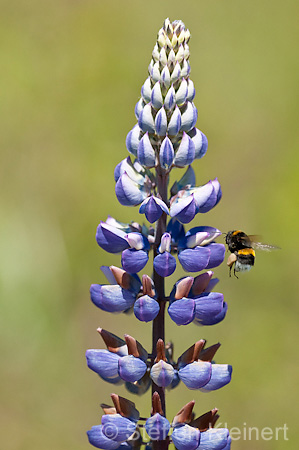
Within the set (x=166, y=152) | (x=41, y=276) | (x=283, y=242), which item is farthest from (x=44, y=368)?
(x=166, y=152)

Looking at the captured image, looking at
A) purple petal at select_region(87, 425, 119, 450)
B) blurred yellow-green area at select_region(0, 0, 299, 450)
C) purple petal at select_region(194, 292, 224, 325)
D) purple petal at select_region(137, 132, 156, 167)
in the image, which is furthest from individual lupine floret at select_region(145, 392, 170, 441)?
blurred yellow-green area at select_region(0, 0, 299, 450)

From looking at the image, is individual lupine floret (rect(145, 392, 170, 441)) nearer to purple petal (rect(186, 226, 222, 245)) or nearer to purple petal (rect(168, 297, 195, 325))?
purple petal (rect(168, 297, 195, 325))

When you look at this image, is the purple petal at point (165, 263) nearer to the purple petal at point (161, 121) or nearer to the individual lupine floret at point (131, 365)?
the individual lupine floret at point (131, 365)

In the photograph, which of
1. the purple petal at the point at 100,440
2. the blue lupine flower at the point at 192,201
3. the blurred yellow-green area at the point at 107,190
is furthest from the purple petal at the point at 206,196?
the blurred yellow-green area at the point at 107,190

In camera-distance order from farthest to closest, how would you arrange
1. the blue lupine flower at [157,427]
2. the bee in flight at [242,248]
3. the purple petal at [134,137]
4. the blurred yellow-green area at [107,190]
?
the blurred yellow-green area at [107,190] → the bee in flight at [242,248] → the purple petal at [134,137] → the blue lupine flower at [157,427]

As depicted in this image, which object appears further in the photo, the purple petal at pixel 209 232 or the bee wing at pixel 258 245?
the bee wing at pixel 258 245

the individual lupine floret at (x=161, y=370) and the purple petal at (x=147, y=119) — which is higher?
the purple petal at (x=147, y=119)
